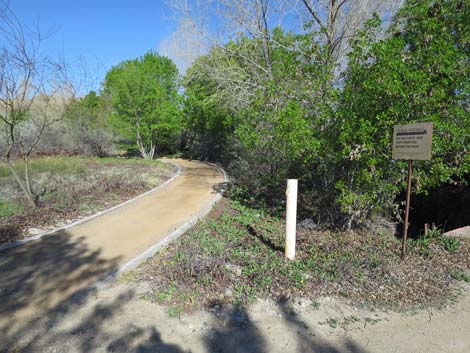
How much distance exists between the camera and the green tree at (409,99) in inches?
190

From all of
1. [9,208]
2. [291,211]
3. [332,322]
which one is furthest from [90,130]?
[332,322]

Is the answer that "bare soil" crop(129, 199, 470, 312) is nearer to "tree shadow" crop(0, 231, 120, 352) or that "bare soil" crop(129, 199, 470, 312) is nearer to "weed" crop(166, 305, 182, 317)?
"weed" crop(166, 305, 182, 317)

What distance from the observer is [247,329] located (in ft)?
10.7

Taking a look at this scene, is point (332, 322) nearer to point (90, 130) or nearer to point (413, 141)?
point (413, 141)

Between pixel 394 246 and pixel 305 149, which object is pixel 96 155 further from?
pixel 394 246

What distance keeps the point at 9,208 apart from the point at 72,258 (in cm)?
→ 323

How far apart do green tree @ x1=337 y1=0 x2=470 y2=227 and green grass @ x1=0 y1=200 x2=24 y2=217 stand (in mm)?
6931

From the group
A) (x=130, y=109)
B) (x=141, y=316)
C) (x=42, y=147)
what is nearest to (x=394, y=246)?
(x=141, y=316)

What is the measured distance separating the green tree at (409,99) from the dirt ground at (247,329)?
2.37 metres

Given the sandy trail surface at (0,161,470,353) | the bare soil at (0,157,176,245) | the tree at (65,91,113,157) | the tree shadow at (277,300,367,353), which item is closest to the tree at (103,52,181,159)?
the tree at (65,91,113,157)

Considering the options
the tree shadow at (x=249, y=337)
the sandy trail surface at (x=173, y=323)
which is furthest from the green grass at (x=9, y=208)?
the tree shadow at (x=249, y=337)

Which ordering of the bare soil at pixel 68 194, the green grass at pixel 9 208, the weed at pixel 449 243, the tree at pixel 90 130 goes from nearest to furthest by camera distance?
the weed at pixel 449 243 < the bare soil at pixel 68 194 < the green grass at pixel 9 208 < the tree at pixel 90 130

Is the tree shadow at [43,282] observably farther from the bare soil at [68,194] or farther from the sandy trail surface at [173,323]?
the bare soil at [68,194]

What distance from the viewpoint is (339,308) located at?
3.71 m
